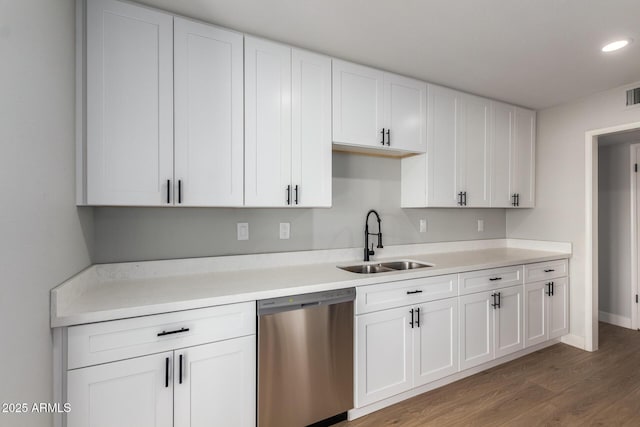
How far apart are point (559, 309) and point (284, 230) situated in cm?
289

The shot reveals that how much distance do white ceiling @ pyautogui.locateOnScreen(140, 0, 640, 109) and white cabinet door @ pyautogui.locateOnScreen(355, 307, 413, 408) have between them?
1822mm

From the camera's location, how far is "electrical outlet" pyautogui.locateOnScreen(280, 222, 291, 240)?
2.38 metres

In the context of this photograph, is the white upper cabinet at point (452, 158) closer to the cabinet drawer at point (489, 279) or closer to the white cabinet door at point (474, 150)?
the white cabinet door at point (474, 150)

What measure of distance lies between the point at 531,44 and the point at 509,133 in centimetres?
125

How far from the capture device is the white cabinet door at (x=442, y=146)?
2.67 metres

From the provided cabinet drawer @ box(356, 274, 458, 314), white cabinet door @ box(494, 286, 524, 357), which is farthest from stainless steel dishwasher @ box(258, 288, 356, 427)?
white cabinet door @ box(494, 286, 524, 357)

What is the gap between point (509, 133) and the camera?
317 cm

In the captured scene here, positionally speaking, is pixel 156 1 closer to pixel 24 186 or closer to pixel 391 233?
pixel 24 186

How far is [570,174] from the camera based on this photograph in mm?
3127

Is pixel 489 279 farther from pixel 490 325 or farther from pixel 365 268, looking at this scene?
pixel 365 268

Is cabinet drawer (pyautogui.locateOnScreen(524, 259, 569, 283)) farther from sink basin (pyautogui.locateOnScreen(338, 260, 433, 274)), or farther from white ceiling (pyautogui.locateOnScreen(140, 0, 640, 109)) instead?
white ceiling (pyautogui.locateOnScreen(140, 0, 640, 109))

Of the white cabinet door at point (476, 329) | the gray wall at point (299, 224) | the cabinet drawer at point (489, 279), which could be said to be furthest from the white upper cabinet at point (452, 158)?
the white cabinet door at point (476, 329)

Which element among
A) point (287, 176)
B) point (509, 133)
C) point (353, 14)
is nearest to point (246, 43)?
point (353, 14)

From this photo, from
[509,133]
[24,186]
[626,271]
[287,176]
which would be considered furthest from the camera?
[626,271]
